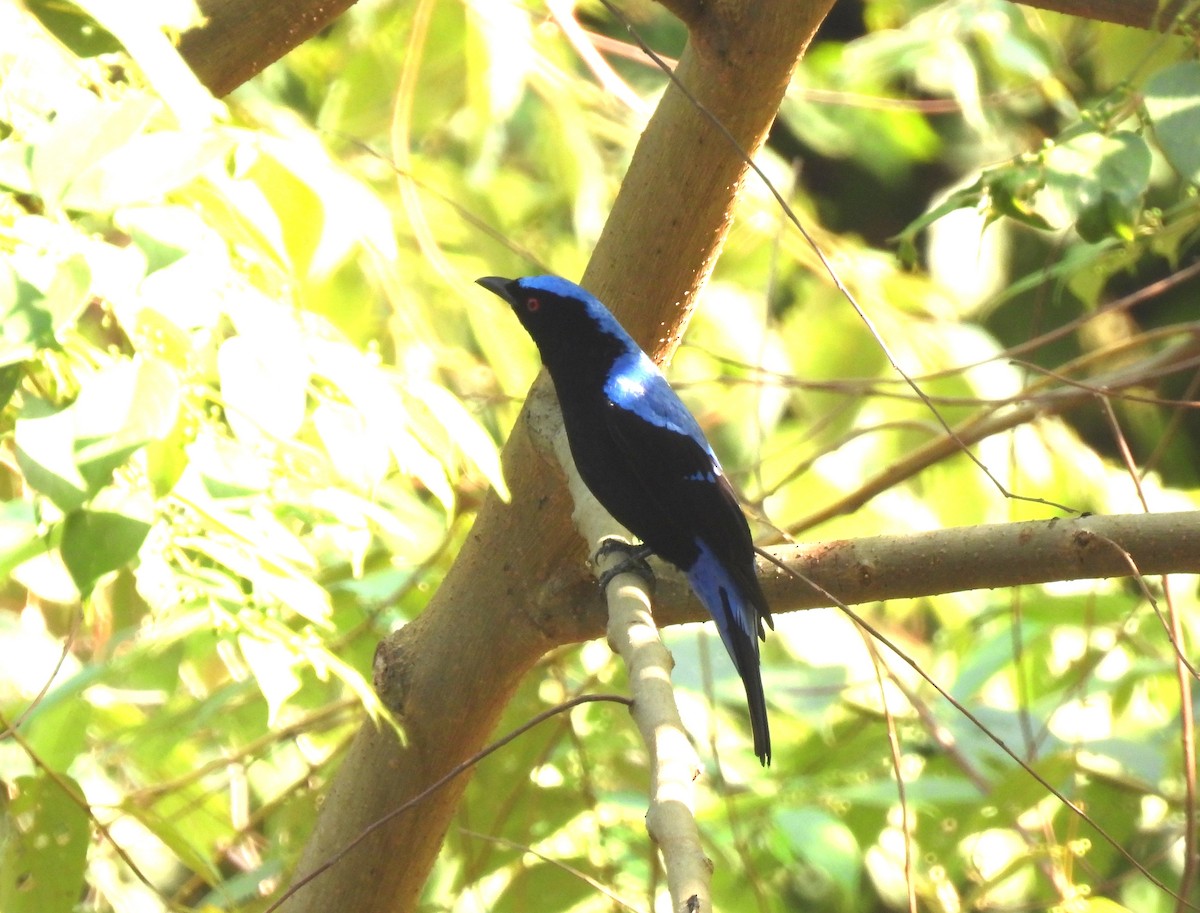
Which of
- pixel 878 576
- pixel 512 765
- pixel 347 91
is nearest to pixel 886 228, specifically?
pixel 347 91

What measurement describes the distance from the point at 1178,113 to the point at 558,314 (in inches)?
53.2

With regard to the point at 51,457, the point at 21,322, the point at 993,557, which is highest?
the point at 21,322

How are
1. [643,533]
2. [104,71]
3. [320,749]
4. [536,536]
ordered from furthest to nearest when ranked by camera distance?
[320,749], [643,533], [536,536], [104,71]

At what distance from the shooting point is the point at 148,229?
4.48 ft

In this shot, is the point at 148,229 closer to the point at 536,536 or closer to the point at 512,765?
the point at 536,536

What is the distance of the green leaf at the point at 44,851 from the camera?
2.14m

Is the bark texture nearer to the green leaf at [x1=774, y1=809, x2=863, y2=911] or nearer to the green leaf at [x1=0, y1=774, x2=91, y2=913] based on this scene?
the green leaf at [x1=0, y1=774, x2=91, y2=913]

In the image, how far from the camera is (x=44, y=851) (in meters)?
2.15

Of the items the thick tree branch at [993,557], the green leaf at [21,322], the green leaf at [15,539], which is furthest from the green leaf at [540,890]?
the green leaf at [21,322]

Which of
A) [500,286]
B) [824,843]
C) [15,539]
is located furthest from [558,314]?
[824,843]

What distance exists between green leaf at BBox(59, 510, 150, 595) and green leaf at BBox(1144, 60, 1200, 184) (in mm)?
1569

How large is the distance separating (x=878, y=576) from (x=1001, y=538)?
0.60 feet

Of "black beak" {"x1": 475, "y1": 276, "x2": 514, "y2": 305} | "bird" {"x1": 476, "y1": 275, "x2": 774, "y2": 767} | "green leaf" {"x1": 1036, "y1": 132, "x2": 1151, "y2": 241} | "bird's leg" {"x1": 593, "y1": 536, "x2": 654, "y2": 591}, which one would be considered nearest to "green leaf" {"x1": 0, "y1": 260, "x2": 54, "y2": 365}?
"bird's leg" {"x1": 593, "y1": 536, "x2": 654, "y2": 591}

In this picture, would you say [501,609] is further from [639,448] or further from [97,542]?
[97,542]
